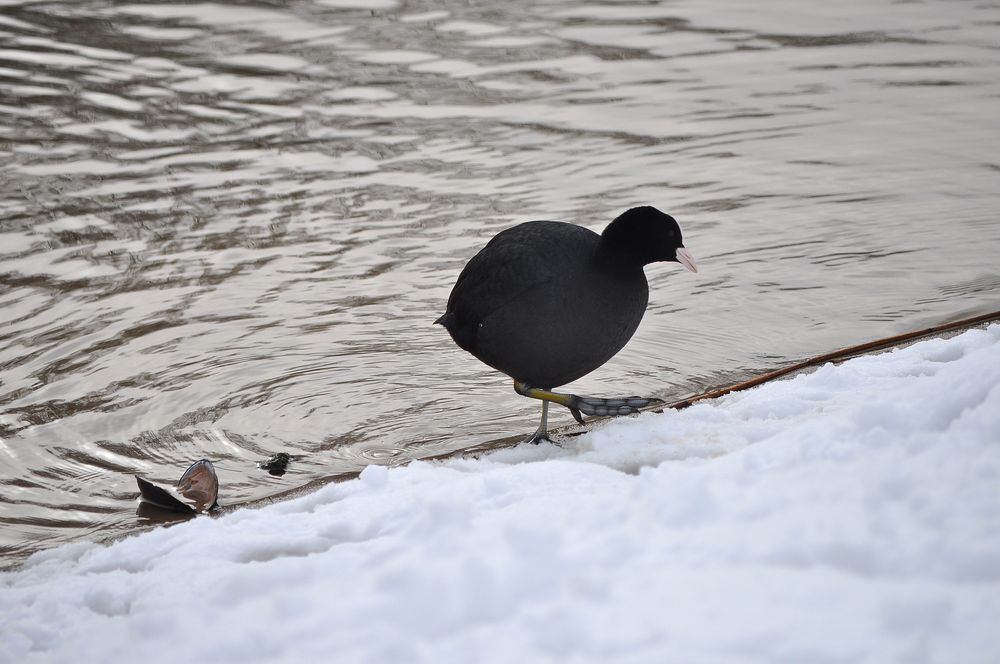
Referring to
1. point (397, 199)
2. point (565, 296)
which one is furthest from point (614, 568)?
point (397, 199)

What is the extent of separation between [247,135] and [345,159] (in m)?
0.94

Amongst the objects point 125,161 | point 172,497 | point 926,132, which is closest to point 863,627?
point 172,497

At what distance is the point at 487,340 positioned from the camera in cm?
401

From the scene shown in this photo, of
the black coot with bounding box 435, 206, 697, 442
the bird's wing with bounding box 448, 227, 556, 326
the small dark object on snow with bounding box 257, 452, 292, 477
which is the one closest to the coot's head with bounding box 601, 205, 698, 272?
the black coot with bounding box 435, 206, 697, 442

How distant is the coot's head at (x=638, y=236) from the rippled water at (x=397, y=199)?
0.92 meters

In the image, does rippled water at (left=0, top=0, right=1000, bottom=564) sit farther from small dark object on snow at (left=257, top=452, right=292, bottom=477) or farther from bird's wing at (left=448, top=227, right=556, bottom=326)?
bird's wing at (left=448, top=227, right=556, bottom=326)

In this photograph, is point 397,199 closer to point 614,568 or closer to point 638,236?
point 638,236

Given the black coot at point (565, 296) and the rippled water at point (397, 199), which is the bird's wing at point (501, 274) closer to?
the black coot at point (565, 296)

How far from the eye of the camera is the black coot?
3834 millimetres

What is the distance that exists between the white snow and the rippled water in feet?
3.21

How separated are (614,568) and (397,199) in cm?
469

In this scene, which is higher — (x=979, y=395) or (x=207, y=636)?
(x=979, y=395)

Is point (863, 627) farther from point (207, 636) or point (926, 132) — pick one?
point (926, 132)

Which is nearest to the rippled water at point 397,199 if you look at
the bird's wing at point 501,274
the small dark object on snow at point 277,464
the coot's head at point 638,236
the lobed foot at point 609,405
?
the small dark object on snow at point 277,464
